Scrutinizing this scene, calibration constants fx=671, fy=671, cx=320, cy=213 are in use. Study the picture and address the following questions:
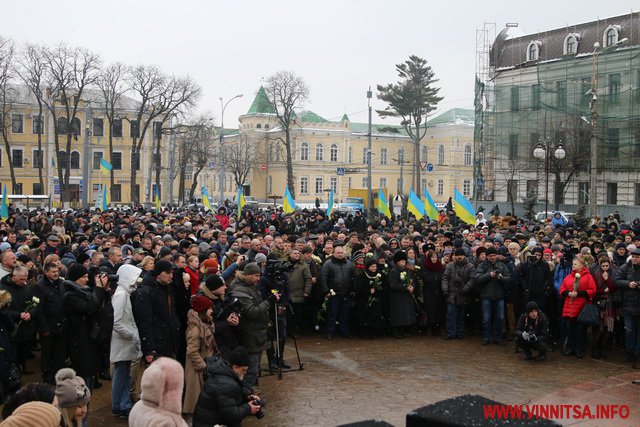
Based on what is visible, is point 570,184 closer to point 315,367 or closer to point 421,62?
point 421,62

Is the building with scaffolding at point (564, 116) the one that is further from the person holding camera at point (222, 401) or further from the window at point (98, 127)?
the window at point (98, 127)

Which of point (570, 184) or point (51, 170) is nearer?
point (570, 184)

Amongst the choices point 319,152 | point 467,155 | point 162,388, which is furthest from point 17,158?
point 162,388

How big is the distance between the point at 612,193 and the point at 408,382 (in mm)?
41029

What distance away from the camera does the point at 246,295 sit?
8.10 meters

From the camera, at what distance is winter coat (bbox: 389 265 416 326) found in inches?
483

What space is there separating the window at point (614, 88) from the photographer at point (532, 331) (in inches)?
1336

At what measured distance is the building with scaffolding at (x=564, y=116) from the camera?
40.9m

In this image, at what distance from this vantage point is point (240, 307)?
7.91 metres

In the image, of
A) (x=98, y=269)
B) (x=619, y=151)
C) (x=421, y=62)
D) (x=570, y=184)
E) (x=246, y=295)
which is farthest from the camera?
(x=421, y=62)

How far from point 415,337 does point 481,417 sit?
32.0 ft

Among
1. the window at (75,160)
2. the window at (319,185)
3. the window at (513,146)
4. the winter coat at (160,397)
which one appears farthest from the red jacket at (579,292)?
the window at (319,185)

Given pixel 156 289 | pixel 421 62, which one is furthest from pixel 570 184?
pixel 156 289

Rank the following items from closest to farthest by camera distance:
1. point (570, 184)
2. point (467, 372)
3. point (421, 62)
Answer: point (467, 372) → point (570, 184) → point (421, 62)
